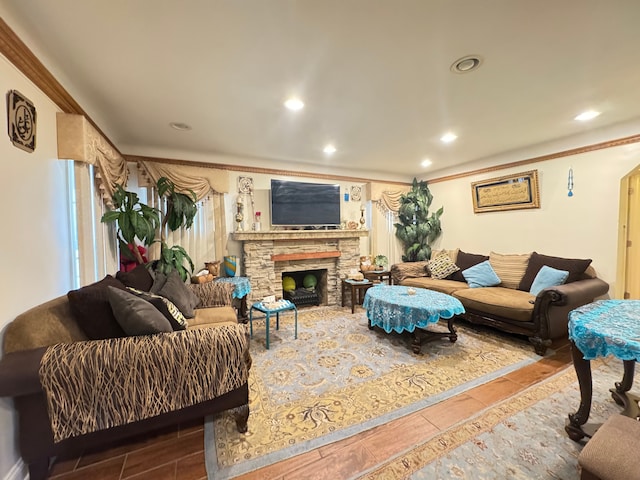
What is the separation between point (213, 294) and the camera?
2.88 m

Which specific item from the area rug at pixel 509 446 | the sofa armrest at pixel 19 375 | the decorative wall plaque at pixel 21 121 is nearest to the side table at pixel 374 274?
the area rug at pixel 509 446

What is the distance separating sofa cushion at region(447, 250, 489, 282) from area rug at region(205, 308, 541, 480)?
1174 millimetres

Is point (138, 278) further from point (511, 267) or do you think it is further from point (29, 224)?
point (511, 267)

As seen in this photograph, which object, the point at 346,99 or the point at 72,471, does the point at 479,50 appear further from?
the point at 72,471

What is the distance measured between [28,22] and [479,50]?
2.66m

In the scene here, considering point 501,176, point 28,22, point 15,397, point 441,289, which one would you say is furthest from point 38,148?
point 501,176

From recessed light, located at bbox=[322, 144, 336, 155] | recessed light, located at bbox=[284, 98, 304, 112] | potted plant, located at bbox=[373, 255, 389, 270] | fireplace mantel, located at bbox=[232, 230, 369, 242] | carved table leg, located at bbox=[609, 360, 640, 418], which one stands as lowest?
carved table leg, located at bbox=[609, 360, 640, 418]

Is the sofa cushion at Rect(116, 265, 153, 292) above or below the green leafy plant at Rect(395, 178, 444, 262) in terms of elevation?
below

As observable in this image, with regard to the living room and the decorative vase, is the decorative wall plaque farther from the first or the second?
the decorative vase

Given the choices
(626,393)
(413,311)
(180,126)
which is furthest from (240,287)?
(626,393)

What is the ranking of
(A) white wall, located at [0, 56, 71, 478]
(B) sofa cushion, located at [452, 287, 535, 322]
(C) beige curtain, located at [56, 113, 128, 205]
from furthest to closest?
(B) sofa cushion, located at [452, 287, 535, 322] < (C) beige curtain, located at [56, 113, 128, 205] < (A) white wall, located at [0, 56, 71, 478]

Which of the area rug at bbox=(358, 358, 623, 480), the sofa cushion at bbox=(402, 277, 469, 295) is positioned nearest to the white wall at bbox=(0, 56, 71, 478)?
the area rug at bbox=(358, 358, 623, 480)

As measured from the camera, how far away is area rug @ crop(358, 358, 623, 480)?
52.2 inches

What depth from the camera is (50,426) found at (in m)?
1.25
